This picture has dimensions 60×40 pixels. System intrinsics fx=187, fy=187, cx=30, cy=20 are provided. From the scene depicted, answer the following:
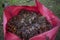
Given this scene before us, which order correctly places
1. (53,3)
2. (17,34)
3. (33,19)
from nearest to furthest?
(17,34) < (33,19) < (53,3)

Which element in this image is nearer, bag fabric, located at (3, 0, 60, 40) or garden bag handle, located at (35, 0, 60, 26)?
bag fabric, located at (3, 0, 60, 40)

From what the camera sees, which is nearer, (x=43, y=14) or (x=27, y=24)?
(x=27, y=24)

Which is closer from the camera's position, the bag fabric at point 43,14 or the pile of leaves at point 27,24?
the bag fabric at point 43,14

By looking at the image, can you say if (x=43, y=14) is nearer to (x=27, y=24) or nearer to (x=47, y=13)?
(x=47, y=13)

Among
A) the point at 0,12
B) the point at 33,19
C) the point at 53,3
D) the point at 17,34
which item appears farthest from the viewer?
the point at 53,3

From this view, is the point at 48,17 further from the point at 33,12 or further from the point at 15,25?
the point at 15,25

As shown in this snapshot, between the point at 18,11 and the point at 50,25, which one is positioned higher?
the point at 18,11

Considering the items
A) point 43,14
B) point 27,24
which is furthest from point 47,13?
point 27,24

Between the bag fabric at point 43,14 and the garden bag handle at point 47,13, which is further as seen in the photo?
the garden bag handle at point 47,13

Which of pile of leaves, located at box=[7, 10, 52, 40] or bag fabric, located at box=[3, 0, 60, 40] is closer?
bag fabric, located at box=[3, 0, 60, 40]

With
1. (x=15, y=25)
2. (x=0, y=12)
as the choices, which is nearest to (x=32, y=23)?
(x=15, y=25)

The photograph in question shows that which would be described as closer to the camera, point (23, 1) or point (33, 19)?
point (33, 19)
